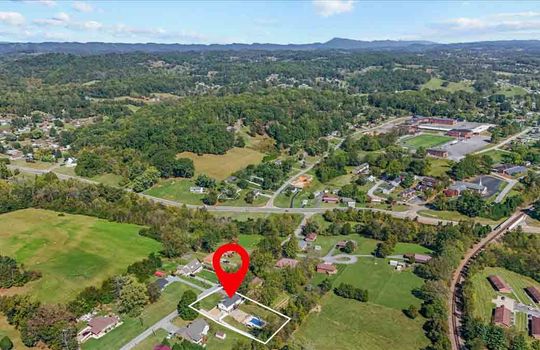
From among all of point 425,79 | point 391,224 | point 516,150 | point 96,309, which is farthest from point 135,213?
point 425,79

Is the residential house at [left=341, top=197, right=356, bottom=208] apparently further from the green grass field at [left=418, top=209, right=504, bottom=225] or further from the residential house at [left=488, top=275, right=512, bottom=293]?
the residential house at [left=488, top=275, right=512, bottom=293]

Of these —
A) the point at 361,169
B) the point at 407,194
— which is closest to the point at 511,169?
the point at 407,194

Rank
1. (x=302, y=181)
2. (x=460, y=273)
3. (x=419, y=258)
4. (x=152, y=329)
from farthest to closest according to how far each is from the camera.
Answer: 1. (x=302, y=181)
2. (x=419, y=258)
3. (x=460, y=273)
4. (x=152, y=329)

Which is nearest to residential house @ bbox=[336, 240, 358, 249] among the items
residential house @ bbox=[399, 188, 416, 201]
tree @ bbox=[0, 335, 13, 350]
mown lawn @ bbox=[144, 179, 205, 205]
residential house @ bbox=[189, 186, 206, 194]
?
residential house @ bbox=[399, 188, 416, 201]

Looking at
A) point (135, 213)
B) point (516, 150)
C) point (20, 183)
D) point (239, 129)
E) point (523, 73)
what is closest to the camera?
point (135, 213)

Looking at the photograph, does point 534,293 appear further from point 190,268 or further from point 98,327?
point 98,327

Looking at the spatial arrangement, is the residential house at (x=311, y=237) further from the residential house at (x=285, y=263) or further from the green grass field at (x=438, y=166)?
the green grass field at (x=438, y=166)

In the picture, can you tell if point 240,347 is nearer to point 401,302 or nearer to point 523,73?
point 401,302
